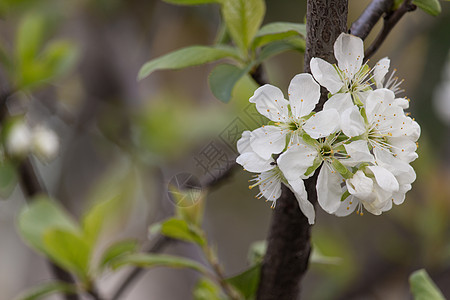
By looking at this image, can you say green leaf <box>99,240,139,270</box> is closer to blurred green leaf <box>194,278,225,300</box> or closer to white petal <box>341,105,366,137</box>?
blurred green leaf <box>194,278,225,300</box>

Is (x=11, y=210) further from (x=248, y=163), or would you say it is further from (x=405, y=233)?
(x=248, y=163)

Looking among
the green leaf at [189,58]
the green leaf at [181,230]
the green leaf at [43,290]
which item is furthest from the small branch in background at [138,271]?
the green leaf at [189,58]

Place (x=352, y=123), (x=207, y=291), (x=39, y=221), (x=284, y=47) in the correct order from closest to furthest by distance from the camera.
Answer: (x=352, y=123) → (x=284, y=47) → (x=207, y=291) → (x=39, y=221)

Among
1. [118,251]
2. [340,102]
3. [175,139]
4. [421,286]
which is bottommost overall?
Result: [175,139]

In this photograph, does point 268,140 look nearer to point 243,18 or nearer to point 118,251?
point 243,18

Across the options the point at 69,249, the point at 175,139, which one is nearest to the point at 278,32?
Result: the point at 69,249

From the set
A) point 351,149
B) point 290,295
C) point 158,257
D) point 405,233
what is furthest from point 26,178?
point 405,233
